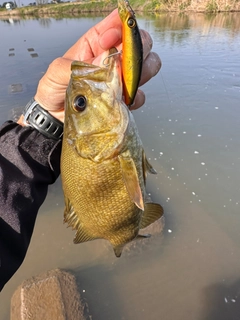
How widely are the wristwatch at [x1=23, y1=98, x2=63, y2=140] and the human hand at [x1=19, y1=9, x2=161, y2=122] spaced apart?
0.06 meters

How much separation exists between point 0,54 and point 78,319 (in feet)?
54.3

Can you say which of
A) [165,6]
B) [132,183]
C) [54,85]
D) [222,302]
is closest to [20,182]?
[54,85]

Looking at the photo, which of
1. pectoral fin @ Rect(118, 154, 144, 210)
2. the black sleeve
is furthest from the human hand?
pectoral fin @ Rect(118, 154, 144, 210)

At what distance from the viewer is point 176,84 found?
344 inches

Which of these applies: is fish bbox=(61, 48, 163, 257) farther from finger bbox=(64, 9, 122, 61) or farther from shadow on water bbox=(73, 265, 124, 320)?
shadow on water bbox=(73, 265, 124, 320)

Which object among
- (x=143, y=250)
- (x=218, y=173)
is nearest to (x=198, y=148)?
Result: (x=218, y=173)

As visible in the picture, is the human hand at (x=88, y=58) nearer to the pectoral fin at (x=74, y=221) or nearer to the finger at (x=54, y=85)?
the finger at (x=54, y=85)

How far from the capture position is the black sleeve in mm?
1625

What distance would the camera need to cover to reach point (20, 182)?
1.73 meters

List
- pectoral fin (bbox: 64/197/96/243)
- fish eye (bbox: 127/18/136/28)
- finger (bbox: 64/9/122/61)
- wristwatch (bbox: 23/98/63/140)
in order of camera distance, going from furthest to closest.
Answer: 1. wristwatch (bbox: 23/98/63/140)
2. pectoral fin (bbox: 64/197/96/243)
3. finger (bbox: 64/9/122/61)
4. fish eye (bbox: 127/18/136/28)

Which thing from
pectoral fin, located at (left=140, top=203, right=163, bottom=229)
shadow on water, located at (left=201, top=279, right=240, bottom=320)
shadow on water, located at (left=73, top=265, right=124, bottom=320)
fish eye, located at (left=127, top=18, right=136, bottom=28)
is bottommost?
shadow on water, located at (left=73, top=265, right=124, bottom=320)

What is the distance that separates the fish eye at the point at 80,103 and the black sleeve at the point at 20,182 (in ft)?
2.08

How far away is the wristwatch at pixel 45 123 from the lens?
6.30 ft

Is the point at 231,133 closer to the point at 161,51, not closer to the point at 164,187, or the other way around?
the point at 164,187
